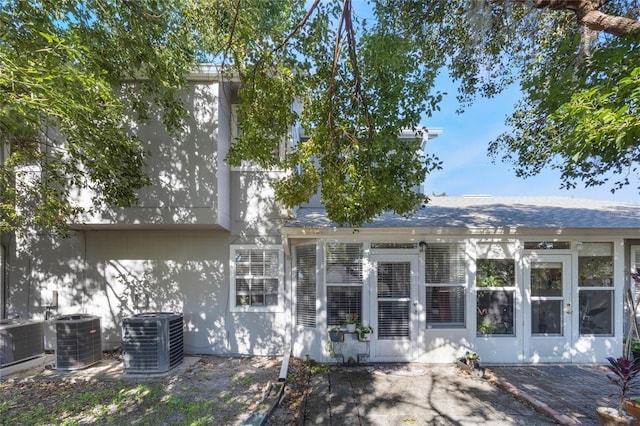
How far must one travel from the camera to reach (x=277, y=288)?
7.73m

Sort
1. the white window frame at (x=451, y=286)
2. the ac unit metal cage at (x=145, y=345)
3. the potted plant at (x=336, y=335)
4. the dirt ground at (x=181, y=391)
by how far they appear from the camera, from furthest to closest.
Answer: the white window frame at (x=451, y=286), the potted plant at (x=336, y=335), the ac unit metal cage at (x=145, y=345), the dirt ground at (x=181, y=391)

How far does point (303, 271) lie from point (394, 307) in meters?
2.01

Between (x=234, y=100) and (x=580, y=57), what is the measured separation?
631 centimetres

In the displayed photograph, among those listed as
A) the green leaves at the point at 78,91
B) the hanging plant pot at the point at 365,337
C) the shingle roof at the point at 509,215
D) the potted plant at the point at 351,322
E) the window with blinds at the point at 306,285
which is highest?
the green leaves at the point at 78,91

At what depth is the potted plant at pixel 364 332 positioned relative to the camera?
6.90 meters

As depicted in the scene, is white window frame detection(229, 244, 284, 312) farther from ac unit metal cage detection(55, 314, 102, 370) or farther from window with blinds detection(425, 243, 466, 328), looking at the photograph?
window with blinds detection(425, 243, 466, 328)

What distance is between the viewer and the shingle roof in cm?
716

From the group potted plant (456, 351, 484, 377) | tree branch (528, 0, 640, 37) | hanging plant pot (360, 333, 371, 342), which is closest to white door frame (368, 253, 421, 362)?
hanging plant pot (360, 333, 371, 342)

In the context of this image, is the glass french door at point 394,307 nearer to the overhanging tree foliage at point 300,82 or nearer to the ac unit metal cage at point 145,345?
the overhanging tree foliage at point 300,82

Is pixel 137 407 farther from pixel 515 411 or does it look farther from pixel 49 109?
pixel 515 411

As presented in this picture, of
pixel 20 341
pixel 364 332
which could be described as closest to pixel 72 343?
pixel 20 341

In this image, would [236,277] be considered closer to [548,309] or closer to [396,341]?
[396,341]

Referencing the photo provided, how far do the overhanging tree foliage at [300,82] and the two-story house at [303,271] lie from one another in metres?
0.96

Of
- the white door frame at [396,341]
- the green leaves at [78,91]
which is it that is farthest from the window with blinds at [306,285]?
the green leaves at [78,91]
